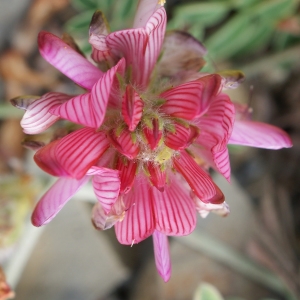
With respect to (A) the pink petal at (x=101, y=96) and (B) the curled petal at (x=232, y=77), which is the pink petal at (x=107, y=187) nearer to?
(A) the pink petal at (x=101, y=96)

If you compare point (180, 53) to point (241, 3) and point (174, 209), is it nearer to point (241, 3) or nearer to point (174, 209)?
point (174, 209)

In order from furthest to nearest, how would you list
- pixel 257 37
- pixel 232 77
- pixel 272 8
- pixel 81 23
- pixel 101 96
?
pixel 257 37 → pixel 272 8 → pixel 81 23 → pixel 232 77 → pixel 101 96

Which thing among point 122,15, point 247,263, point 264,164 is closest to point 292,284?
point 247,263

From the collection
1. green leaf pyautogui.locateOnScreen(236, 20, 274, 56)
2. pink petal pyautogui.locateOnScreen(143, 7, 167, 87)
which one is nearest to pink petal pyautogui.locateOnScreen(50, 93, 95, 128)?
pink petal pyautogui.locateOnScreen(143, 7, 167, 87)

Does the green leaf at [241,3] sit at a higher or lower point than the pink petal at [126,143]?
lower

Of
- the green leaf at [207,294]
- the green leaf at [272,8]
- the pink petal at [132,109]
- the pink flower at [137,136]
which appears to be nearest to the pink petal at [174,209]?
the pink flower at [137,136]

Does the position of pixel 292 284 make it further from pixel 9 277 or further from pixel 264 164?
pixel 9 277

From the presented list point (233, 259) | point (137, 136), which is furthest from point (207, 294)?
point (137, 136)
